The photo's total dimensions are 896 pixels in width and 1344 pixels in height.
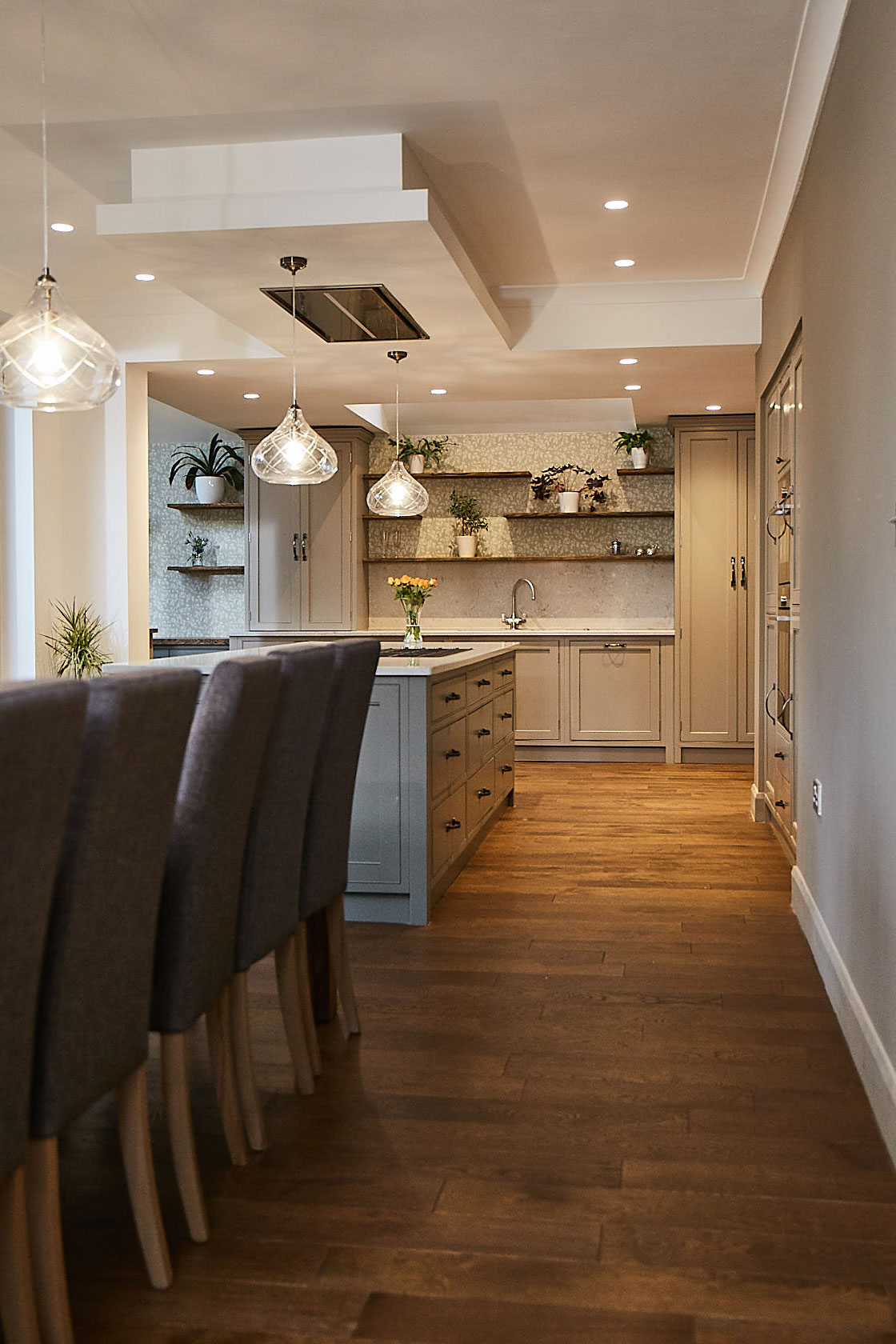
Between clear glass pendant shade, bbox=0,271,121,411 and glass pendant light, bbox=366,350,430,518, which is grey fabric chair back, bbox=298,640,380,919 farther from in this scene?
glass pendant light, bbox=366,350,430,518

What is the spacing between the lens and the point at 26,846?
4.32 ft

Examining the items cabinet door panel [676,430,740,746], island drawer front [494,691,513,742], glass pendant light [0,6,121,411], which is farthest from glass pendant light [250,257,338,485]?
cabinet door panel [676,430,740,746]

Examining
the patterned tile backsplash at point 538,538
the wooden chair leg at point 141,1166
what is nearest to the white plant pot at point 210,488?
the patterned tile backsplash at point 538,538

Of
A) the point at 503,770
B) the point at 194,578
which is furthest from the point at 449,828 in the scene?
the point at 194,578

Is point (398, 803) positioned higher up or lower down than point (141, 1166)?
higher up

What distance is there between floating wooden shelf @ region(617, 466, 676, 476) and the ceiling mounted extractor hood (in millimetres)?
3306

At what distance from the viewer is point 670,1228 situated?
1996 millimetres

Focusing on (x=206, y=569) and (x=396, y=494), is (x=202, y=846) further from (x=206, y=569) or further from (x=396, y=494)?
(x=206, y=569)

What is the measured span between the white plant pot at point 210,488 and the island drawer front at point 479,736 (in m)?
4.61

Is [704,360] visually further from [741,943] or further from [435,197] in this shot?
[741,943]

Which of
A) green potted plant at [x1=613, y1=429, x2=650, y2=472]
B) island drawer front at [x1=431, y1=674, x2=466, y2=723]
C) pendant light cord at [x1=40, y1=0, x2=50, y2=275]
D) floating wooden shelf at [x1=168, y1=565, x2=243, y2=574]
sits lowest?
island drawer front at [x1=431, y1=674, x2=466, y2=723]

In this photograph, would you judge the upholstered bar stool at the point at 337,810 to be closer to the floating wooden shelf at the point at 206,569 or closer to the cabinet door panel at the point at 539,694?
the cabinet door panel at the point at 539,694

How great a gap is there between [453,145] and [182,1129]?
3.50 meters

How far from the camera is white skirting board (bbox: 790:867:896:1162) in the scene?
233 centimetres
